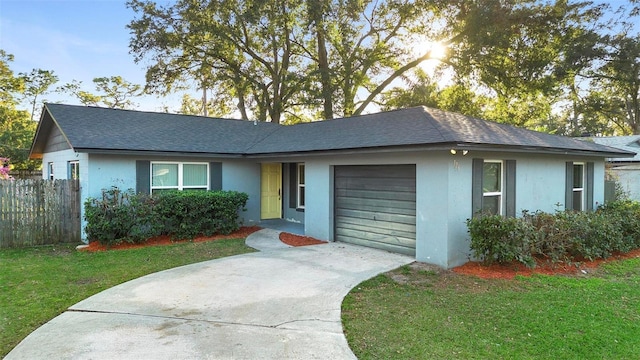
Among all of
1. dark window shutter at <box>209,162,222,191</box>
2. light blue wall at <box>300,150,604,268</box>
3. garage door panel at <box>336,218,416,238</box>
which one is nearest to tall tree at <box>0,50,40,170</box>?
dark window shutter at <box>209,162,222,191</box>

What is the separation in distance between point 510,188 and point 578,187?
3929 mm

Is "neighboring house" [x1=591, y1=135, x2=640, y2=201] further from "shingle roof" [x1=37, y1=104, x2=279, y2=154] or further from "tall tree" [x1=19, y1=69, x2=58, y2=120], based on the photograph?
"tall tree" [x1=19, y1=69, x2=58, y2=120]

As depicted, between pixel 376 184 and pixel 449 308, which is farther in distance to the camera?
pixel 376 184

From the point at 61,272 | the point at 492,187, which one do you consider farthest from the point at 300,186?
the point at 61,272

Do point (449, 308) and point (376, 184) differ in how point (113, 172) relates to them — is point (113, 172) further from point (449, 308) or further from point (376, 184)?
point (449, 308)

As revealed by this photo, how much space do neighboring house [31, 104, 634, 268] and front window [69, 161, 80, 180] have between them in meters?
0.05

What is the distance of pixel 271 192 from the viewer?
1375 cm

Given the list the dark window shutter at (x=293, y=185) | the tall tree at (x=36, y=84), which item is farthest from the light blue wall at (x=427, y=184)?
the tall tree at (x=36, y=84)

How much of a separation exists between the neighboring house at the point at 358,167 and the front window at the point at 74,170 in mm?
45

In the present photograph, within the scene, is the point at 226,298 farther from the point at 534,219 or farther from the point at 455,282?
the point at 534,219

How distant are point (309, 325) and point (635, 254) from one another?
28.0ft

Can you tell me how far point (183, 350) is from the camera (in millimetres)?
3689

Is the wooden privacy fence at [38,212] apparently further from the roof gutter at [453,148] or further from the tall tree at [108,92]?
the tall tree at [108,92]

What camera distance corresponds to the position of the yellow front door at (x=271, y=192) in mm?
13516
